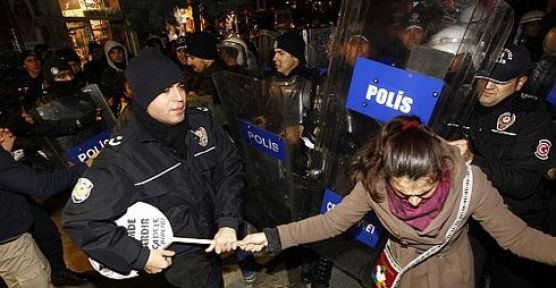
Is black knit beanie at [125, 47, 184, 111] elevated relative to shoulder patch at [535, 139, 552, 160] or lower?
elevated

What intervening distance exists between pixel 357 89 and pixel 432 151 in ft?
2.32

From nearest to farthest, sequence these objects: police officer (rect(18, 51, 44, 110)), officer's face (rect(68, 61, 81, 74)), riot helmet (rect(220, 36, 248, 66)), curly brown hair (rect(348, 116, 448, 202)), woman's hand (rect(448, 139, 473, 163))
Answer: curly brown hair (rect(348, 116, 448, 202)), woman's hand (rect(448, 139, 473, 163)), riot helmet (rect(220, 36, 248, 66)), police officer (rect(18, 51, 44, 110)), officer's face (rect(68, 61, 81, 74))

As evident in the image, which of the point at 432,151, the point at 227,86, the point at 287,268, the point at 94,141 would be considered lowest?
the point at 287,268

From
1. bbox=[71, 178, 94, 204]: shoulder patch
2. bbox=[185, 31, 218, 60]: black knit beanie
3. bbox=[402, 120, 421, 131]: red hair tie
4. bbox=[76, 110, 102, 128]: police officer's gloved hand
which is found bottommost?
bbox=[76, 110, 102, 128]: police officer's gloved hand

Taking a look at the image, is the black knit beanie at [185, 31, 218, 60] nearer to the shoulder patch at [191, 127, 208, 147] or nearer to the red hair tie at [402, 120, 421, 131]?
the shoulder patch at [191, 127, 208, 147]

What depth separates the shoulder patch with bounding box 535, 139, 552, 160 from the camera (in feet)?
6.31

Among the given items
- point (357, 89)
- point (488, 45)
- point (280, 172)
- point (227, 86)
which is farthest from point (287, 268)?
Result: point (488, 45)

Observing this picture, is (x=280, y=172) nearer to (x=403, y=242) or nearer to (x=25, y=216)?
(x=403, y=242)

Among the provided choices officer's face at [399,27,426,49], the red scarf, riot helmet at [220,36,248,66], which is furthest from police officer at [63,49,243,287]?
riot helmet at [220,36,248,66]

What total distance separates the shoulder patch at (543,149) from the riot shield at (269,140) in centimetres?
141

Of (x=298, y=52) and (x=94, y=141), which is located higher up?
(x=298, y=52)

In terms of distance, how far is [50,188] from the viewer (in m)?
2.49

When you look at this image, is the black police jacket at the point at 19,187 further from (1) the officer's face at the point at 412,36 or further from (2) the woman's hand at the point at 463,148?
(2) the woman's hand at the point at 463,148

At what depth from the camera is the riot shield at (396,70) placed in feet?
5.45
